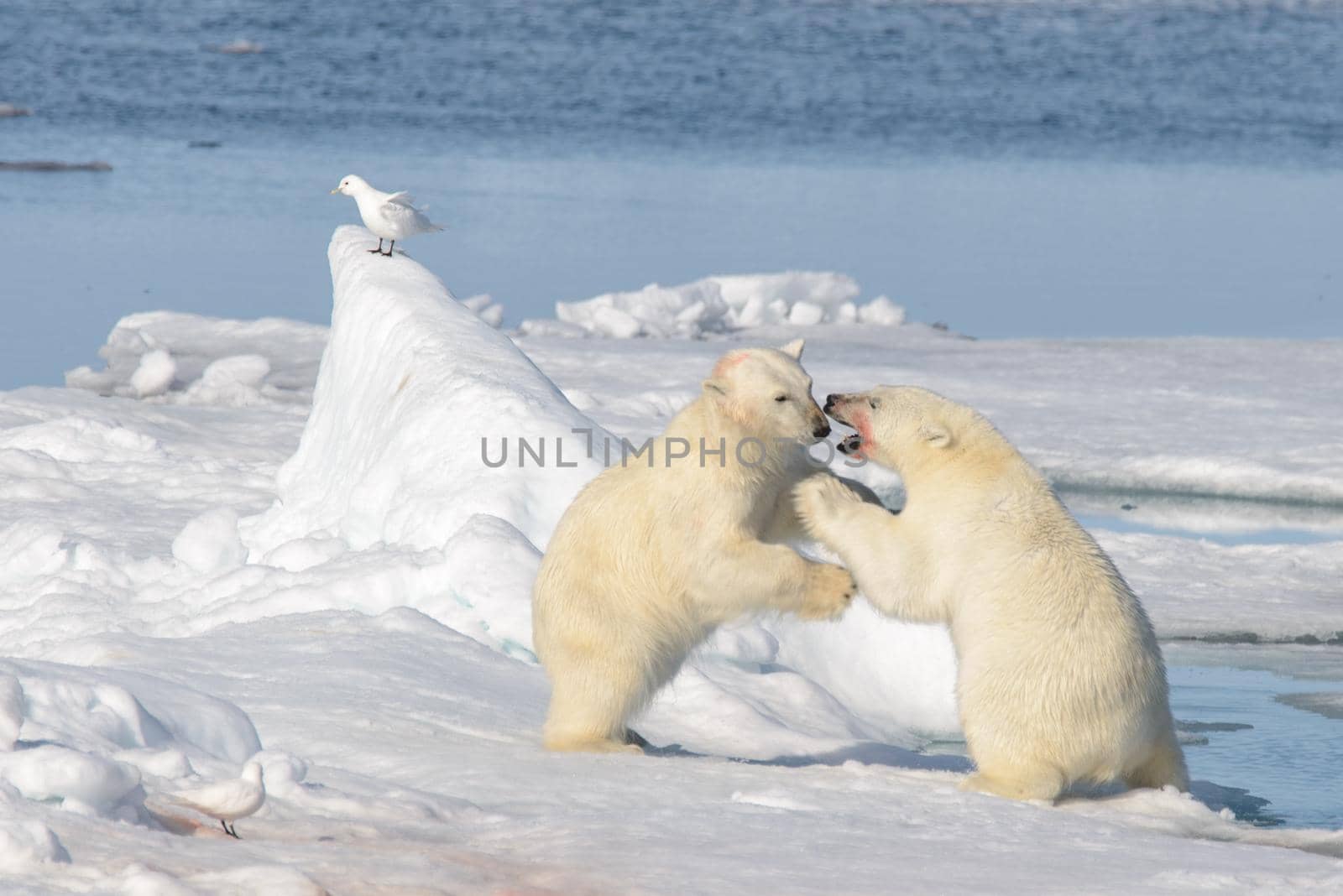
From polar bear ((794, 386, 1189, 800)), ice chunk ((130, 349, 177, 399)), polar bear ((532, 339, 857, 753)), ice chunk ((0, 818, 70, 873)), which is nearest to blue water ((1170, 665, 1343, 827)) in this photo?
polar bear ((794, 386, 1189, 800))

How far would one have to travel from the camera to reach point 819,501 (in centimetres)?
443

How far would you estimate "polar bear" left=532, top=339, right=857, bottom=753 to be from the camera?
14.4 feet

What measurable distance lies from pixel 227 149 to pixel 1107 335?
14972 mm

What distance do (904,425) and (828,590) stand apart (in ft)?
1.53

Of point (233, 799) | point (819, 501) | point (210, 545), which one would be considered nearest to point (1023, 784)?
point (819, 501)

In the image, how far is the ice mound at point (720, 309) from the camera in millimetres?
14812

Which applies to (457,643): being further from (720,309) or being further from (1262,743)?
(720,309)

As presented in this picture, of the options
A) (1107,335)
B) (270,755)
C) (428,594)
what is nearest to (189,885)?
(270,755)

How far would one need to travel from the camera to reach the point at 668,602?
4449mm

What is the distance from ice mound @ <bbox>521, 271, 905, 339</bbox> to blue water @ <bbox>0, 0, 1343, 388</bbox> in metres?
1.15

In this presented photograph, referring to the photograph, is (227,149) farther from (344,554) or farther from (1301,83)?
(1301,83)

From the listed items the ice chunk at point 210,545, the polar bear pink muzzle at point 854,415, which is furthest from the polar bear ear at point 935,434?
the ice chunk at point 210,545

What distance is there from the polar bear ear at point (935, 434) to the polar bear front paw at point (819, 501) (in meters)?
0.23

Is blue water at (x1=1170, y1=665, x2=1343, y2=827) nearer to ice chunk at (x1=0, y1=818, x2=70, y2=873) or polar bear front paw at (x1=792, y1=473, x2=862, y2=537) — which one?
polar bear front paw at (x1=792, y1=473, x2=862, y2=537)
